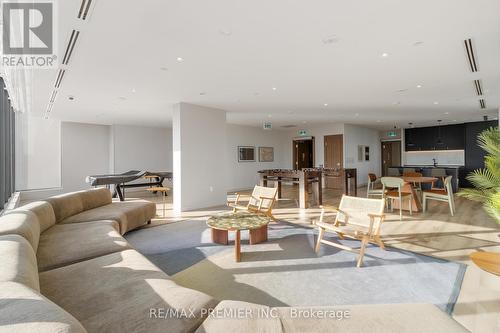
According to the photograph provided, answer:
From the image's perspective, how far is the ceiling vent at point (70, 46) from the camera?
9.41ft

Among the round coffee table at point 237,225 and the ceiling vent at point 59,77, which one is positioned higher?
the ceiling vent at point 59,77

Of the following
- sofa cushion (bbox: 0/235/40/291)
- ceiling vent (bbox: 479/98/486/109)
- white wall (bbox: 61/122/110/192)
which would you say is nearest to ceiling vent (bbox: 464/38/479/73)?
ceiling vent (bbox: 479/98/486/109)

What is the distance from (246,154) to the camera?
1097cm

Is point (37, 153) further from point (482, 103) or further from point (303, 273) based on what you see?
point (482, 103)

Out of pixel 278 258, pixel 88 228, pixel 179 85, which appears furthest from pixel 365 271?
pixel 179 85

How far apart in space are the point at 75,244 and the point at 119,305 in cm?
155

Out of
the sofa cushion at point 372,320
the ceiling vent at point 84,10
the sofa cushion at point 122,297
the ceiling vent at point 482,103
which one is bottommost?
the sofa cushion at point 372,320

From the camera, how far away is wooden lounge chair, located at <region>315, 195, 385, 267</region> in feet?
10.4

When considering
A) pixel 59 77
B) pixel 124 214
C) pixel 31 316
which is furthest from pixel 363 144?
pixel 31 316

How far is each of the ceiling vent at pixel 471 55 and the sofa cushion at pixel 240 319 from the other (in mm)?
3981

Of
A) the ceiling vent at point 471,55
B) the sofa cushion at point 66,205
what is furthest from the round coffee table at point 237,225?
the ceiling vent at point 471,55

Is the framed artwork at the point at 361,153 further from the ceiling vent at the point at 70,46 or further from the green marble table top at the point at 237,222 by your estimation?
the ceiling vent at the point at 70,46

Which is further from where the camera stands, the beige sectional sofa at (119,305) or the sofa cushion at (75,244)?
the sofa cushion at (75,244)

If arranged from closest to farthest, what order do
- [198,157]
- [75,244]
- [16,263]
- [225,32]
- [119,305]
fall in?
[119,305]
[16,263]
[75,244]
[225,32]
[198,157]
